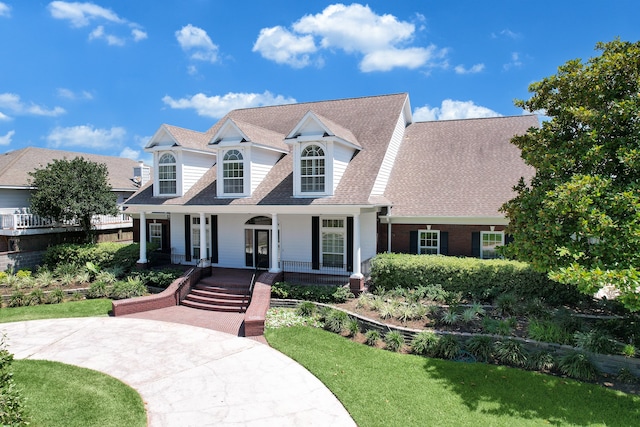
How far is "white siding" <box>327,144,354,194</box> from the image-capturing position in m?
16.7

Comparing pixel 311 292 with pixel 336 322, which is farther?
pixel 311 292

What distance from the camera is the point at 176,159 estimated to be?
19.6m

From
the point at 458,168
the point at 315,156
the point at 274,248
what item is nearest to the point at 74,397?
the point at 274,248

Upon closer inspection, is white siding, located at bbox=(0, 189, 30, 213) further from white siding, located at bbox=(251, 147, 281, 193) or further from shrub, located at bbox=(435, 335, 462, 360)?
shrub, located at bbox=(435, 335, 462, 360)

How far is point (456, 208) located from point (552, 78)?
7290mm

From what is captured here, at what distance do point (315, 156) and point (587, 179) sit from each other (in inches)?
397

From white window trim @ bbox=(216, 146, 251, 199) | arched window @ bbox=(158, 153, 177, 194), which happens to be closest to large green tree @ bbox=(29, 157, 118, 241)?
arched window @ bbox=(158, 153, 177, 194)

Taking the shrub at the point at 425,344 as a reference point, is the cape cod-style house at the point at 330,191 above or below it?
above

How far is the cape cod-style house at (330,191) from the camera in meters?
16.8

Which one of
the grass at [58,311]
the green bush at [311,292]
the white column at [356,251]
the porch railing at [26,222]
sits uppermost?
the porch railing at [26,222]

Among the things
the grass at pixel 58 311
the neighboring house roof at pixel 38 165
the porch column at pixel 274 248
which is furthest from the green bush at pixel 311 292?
the neighboring house roof at pixel 38 165

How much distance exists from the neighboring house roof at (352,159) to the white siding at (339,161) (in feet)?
0.74

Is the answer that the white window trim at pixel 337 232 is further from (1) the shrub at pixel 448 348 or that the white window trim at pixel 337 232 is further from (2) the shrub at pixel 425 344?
(1) the shrub at pixel 448 348

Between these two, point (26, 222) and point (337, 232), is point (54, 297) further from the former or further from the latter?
point (337, 232)
